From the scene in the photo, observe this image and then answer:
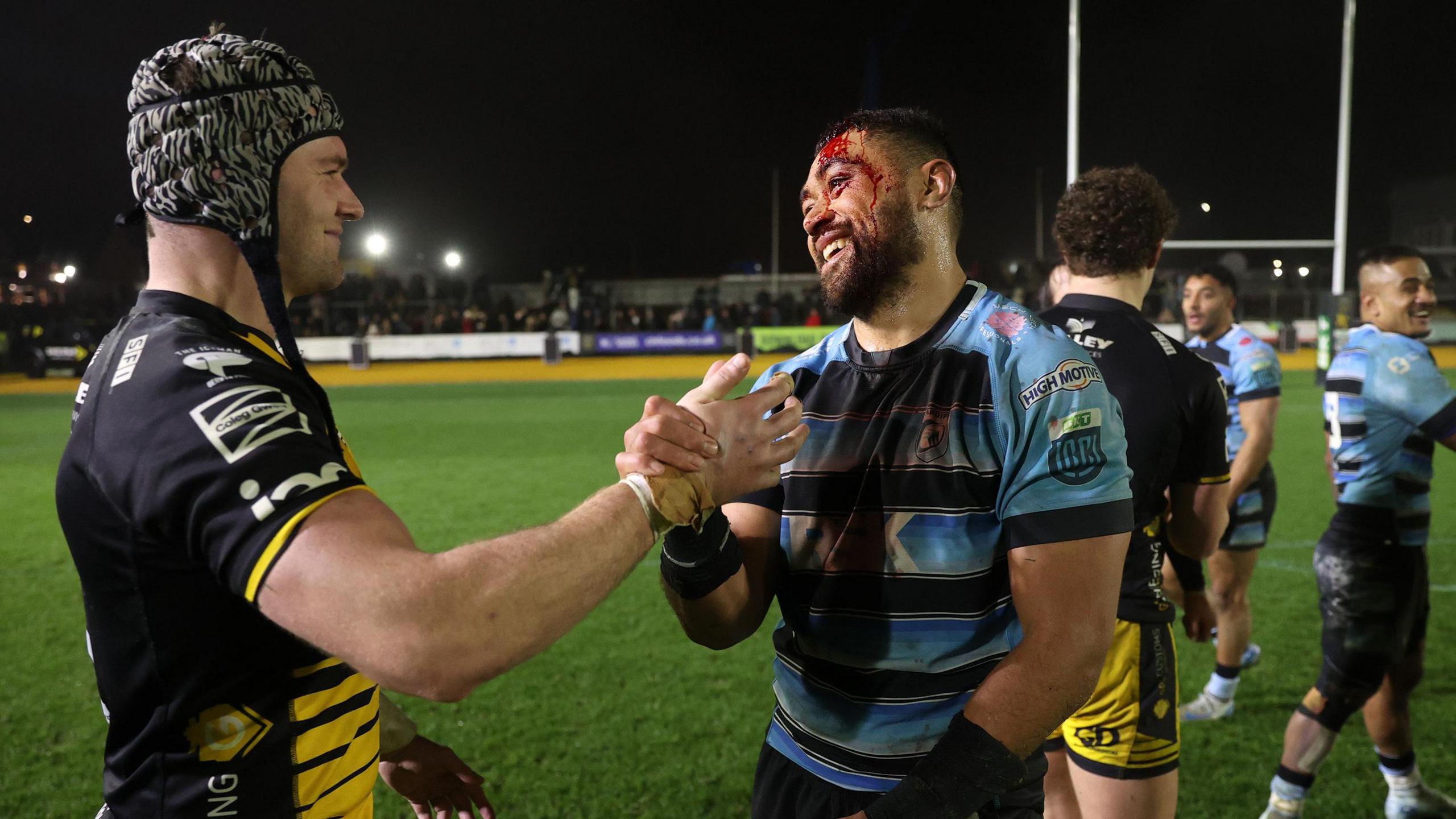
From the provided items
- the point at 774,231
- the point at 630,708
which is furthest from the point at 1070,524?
the point at 774,231

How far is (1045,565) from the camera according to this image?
166cm

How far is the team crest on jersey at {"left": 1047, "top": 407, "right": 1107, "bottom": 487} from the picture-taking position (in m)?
1.68

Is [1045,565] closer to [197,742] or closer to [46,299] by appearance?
[197,742]

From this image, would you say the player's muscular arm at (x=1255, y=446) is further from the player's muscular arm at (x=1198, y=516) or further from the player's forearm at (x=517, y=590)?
the player's forearm at (x=517, y=590)

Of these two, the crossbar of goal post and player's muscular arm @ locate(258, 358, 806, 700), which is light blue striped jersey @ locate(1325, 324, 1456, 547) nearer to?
player's muscular arm @ locate(258, 358, 806, 700)

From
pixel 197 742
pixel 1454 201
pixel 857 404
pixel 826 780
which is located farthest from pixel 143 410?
pixel 1454 201

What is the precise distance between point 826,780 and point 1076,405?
37.1 inches

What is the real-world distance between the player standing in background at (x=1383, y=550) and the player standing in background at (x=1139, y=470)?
104 centimetres

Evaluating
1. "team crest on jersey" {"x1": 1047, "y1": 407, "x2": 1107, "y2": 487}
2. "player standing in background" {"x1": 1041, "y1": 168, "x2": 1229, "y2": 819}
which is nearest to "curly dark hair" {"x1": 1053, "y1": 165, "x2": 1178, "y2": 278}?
"player standing in background" {"x1": 1041, "y1": 168, "x2": 1229, "y2": 819}

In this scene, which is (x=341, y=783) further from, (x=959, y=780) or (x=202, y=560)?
(x=959, y=780)

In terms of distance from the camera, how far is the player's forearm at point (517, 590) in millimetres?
1169

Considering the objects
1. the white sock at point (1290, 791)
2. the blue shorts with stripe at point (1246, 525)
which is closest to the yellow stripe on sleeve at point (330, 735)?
the white sock at point (1290, 791)

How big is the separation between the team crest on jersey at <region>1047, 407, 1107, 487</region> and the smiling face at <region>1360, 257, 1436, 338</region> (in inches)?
109

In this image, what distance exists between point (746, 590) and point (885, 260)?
0.79 m
